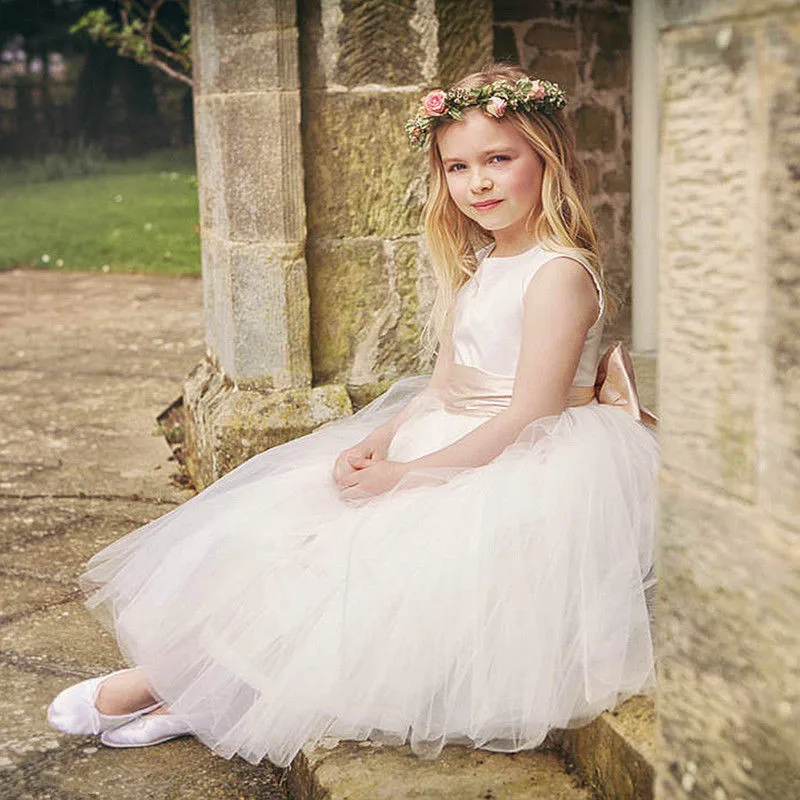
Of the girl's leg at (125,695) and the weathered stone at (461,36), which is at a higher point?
the weathered stone at (461,36)

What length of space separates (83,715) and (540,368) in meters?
1.07

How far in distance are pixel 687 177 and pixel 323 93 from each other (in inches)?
83.2

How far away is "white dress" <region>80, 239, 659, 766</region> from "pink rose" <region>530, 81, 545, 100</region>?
30cm

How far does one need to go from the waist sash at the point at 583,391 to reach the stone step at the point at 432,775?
27.0 inches

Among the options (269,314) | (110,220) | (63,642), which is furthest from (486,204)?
(110,220)

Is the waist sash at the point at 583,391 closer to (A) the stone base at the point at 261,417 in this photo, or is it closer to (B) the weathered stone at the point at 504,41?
(A) the stone base at the point at 261,417

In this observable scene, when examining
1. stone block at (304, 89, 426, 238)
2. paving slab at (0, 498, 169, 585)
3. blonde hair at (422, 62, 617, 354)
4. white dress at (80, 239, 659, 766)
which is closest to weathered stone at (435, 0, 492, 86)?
stone block at (304, 89, 426, 238)

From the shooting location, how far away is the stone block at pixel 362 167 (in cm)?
334

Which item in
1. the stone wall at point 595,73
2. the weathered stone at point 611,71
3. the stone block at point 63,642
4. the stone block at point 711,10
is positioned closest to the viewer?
the stone block at point 711,10

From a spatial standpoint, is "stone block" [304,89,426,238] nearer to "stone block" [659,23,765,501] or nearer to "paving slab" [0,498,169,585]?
"paving slab" [0,498,169,585]

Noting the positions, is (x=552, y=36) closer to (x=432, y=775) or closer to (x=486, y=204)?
(x=486, y=204)

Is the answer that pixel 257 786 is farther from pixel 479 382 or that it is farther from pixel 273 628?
pixel 479 382

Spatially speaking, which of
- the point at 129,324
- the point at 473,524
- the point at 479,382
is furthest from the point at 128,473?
the point at 129,324

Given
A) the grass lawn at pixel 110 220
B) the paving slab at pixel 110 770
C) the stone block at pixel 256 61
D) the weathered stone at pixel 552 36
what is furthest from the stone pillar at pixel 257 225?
the grass lawn at pixel 110 220
